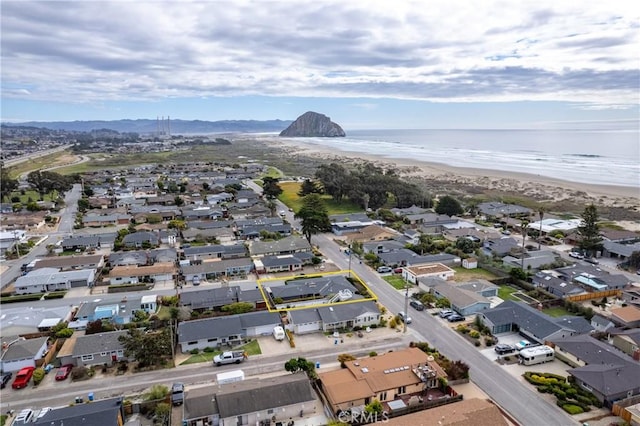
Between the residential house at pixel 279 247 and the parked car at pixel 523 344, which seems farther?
the residential house at pixel 279 247

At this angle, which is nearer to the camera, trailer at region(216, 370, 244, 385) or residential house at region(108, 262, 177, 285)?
trailer at region(216, 370, 244, 385)

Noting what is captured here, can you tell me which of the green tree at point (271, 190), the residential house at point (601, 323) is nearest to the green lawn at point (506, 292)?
the residential house at point (601, 323)

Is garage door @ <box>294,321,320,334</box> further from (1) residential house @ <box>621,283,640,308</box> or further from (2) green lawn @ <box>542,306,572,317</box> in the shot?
(1) residential house @ <box>621,283,640,308</box>

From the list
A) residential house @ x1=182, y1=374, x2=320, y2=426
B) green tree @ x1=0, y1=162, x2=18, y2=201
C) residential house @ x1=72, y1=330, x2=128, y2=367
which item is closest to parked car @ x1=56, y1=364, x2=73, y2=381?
residential house @ x1=72, y1=330, x2=128, y2=367

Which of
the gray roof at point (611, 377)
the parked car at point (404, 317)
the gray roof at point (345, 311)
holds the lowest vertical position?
the parked car at point (404, 317)

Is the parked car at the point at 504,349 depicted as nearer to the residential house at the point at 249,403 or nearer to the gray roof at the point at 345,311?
the gray roof at the point at 345,311

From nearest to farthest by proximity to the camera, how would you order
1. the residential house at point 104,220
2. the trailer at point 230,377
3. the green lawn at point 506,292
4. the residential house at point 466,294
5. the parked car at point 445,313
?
the trailer at point 230,377 < the parked car at point 445,313 < the residential house at point 466,294 < the green lawn at point 506,292 < the residential house at point 104,220
